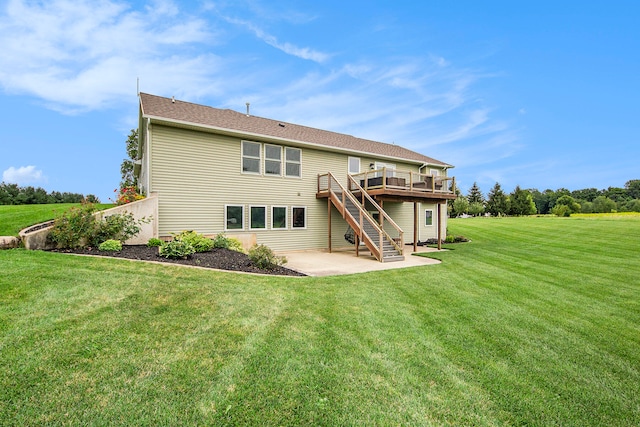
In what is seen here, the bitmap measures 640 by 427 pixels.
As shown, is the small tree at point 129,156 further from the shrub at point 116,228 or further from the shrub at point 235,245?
the shrub at point 235,245

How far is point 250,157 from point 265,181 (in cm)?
127

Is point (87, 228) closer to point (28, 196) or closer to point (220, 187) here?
point (220, 187)

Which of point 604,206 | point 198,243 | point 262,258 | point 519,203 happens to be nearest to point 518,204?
point 519,203

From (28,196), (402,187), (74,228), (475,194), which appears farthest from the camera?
(475,194)

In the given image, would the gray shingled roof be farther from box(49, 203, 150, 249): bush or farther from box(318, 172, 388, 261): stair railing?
box(49, 203, 150, 249): bush

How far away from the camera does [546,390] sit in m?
3.17

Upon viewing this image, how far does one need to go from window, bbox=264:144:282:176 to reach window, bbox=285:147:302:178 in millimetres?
371

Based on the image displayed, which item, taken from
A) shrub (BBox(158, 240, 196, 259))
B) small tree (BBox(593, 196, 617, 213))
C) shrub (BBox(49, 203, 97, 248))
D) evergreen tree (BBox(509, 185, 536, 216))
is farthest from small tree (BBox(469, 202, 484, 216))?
shrub (BBox(49, 203, 97, 248))

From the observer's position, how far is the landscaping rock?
707 centimetres

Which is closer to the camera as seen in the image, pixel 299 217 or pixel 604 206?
pixel 299 217

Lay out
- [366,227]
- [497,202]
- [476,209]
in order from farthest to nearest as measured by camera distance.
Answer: [476,209], [497,202], [366,227]

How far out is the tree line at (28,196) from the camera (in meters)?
26.8

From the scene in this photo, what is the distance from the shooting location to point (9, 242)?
7152 mm

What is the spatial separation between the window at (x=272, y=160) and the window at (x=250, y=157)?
0.38 meters
